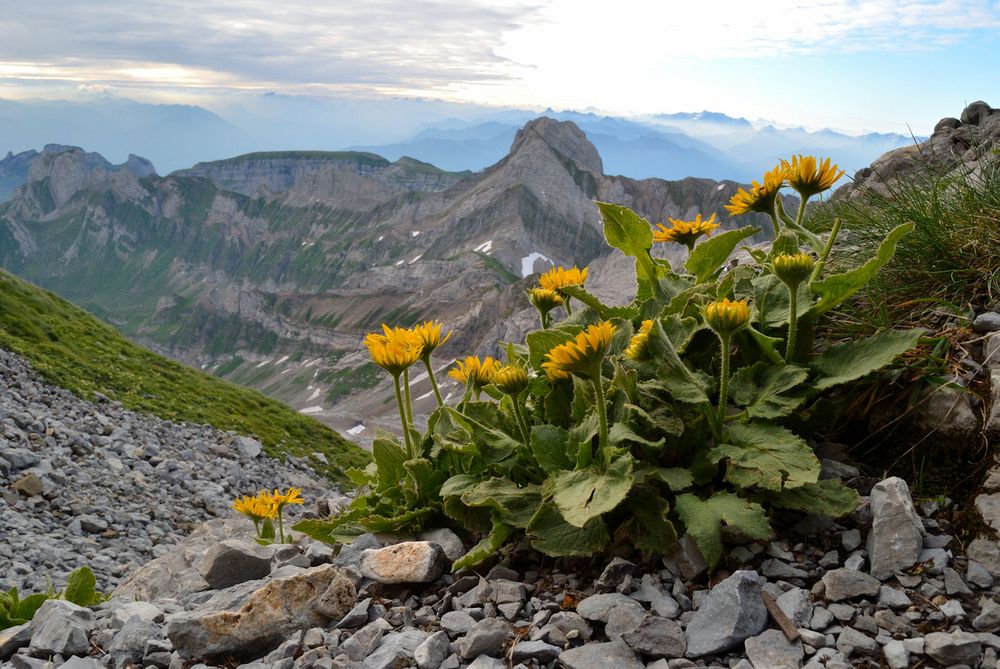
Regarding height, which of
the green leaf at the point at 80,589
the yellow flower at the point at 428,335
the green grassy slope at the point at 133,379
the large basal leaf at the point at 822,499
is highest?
the yellow flower at the point at 428,335

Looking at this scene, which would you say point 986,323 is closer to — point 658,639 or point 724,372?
point 724,372

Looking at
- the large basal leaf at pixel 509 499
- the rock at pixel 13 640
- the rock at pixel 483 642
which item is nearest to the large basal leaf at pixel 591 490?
the large basal leaf at pixel 509 499

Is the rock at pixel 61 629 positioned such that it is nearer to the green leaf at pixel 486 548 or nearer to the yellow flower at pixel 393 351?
the green leaf at pixel 486 548

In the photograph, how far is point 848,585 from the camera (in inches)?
144

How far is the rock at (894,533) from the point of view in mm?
3748

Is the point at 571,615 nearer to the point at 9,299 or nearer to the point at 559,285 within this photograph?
the point at 559,285

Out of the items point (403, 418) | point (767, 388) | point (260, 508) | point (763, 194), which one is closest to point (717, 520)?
point (767, 388)

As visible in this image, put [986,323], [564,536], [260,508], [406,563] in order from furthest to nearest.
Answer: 1. [260,508]
2. [406,563]
3. [986,323]
4. [564,536]

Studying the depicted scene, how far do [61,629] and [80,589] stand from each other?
4.55 feet

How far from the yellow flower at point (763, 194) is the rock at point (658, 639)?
286 cm

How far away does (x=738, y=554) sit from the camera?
4.07m

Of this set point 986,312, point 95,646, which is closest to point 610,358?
point 986,312

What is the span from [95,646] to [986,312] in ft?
20.8

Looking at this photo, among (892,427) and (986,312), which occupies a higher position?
(986,312)
